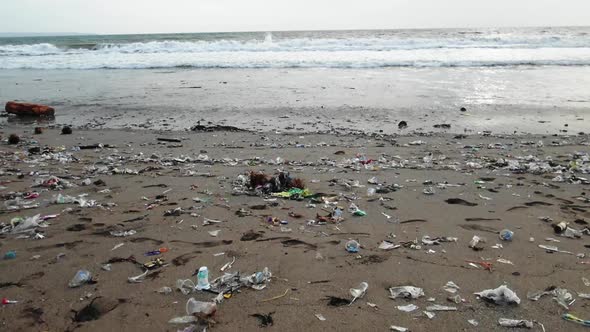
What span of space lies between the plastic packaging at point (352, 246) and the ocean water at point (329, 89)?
5157 mm

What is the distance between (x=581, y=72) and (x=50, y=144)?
63.1 ft

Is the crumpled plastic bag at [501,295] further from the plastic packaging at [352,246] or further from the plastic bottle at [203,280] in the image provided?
the plastic bottle at [203,280]

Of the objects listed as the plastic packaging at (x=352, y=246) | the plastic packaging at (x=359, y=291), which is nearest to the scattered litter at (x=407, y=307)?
the plastic packaging at (x=359, y=291)

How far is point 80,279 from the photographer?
2.88 m

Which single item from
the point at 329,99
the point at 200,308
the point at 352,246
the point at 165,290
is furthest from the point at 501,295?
the point at 329,99

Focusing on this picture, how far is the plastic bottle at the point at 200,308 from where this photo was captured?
2527 millimetres

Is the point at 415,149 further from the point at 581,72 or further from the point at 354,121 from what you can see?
the point at 581,72

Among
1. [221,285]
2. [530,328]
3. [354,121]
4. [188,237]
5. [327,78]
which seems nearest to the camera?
[530,328]

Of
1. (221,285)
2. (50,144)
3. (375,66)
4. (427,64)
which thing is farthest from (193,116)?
(427,64)

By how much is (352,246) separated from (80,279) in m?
2.18

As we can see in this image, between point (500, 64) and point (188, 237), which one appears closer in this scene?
point (188, 237)

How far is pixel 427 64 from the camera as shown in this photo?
1962cm

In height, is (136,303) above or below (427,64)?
below

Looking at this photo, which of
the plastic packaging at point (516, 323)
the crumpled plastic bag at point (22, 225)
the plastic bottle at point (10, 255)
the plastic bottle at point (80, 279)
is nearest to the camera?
the plastic packaging at point (516, 323)
